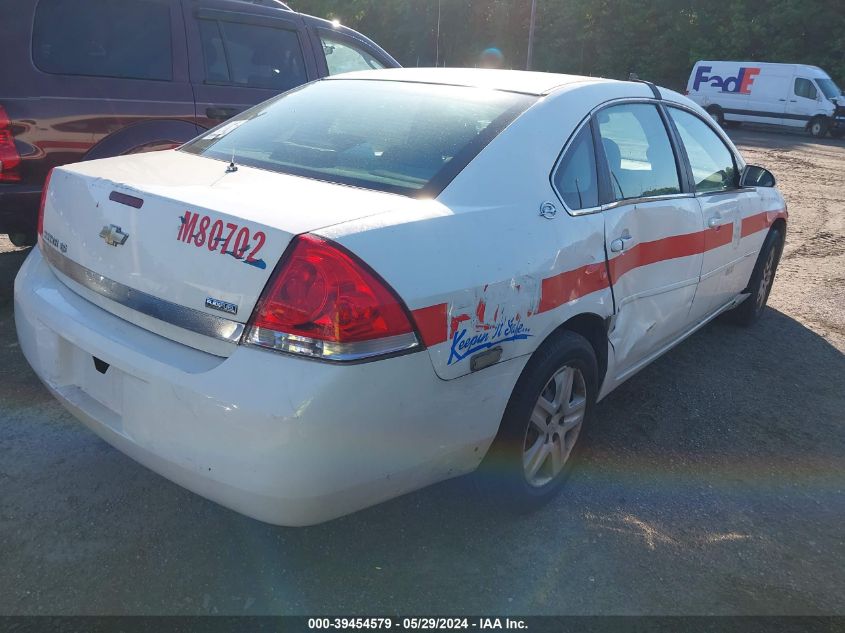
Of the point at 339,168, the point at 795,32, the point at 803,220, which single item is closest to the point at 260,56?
the point at 339,168

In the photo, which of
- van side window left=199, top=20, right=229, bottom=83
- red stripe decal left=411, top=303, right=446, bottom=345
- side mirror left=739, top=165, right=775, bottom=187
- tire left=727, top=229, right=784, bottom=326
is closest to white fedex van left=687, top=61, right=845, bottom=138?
tire left=727, top=229, right=784, bottom=326

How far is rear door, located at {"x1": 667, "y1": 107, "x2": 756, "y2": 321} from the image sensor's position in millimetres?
3711

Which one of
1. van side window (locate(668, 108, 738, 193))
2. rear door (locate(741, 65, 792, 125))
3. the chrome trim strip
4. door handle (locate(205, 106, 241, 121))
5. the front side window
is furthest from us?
rear door (locate(741, 65, 792, 125))

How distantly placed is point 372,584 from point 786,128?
26.7 m

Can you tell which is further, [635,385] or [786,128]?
[786,128]

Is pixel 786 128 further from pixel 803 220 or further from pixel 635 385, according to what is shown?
pixel 635 385

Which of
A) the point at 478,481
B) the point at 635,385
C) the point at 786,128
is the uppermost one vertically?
the point at 478,481

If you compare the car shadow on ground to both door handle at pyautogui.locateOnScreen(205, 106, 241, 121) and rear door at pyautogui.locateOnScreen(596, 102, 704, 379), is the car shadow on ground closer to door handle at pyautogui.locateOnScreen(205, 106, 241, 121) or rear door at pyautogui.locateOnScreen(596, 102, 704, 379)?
rear door at pyautogui.locateOnScreen(596, 102, 704, 379)

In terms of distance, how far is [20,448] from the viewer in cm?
296

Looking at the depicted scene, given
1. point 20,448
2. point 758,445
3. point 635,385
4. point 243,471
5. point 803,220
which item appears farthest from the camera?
point 803,220

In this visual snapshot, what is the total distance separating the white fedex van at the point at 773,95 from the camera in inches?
934

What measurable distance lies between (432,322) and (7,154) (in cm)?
323

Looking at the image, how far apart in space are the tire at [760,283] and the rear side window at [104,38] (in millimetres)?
4174

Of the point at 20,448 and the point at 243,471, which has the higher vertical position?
the point at 243,471
